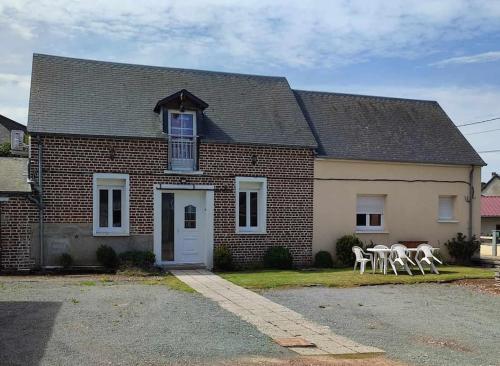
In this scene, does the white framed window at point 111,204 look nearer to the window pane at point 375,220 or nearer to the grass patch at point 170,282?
the grass patch at point 170,282

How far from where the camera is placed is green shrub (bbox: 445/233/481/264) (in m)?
20.7

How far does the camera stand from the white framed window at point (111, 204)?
16.5m

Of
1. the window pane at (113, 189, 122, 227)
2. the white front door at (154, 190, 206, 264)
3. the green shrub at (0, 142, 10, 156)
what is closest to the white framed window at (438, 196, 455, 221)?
the white front door at (154, 190, 206, 264)

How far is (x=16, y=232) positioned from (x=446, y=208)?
14.5 m

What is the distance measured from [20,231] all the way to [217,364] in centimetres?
1061

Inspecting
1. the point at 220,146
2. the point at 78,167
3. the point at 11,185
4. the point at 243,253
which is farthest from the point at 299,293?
the point at 11,185

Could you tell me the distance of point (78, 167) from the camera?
1633 cm

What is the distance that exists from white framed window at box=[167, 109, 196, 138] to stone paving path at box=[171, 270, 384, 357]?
4.80 metres

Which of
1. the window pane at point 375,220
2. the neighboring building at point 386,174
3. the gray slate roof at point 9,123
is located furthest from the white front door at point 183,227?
the gray slate roof at point 9,123

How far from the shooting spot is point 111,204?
16.8m

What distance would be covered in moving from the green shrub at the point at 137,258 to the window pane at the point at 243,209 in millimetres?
3181

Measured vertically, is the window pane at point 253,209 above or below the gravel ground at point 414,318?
above

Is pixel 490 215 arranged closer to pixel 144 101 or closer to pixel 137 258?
pixel 144 101

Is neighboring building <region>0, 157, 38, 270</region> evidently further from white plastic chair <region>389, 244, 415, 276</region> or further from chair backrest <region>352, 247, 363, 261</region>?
white plastic chair <region>389, 244, 415, 276</region>
